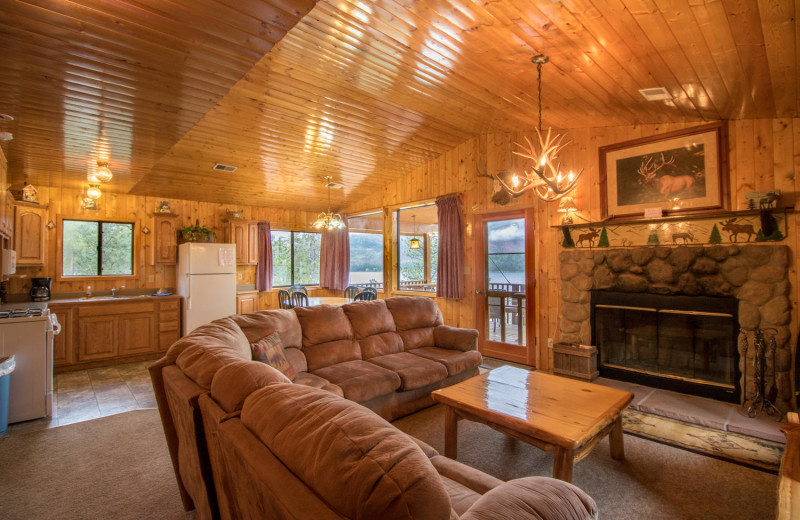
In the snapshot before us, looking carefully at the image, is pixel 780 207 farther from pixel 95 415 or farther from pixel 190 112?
pixel 95 415

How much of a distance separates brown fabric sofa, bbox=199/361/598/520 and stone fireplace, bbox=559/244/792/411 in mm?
3417

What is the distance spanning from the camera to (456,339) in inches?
155

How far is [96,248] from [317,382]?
4991mm

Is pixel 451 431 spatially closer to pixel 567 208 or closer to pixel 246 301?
pixel 567 208

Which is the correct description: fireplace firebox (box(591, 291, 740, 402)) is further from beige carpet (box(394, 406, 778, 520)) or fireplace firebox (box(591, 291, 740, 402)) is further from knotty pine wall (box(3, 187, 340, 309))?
knotty pine wall (box(3, 187, 340, 309))

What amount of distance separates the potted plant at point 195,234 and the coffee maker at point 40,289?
1.74 m

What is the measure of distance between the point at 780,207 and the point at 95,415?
6.37 metres

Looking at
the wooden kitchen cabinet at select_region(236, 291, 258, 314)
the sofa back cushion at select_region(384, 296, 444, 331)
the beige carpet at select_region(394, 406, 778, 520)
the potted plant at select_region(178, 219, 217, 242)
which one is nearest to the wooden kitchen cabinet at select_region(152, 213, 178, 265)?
the potted plant at select_region(178, 219, 217, 242)

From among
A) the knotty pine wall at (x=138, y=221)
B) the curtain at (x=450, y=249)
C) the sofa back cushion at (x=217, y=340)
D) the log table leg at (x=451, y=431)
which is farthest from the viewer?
the curtain at (x=450, y=249)

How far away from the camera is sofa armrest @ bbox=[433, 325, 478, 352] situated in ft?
12.8

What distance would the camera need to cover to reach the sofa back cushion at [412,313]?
4.03 m

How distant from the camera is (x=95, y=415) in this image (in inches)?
132

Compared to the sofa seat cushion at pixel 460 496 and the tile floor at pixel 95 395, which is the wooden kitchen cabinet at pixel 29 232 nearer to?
the tile floor at pixel 95 395

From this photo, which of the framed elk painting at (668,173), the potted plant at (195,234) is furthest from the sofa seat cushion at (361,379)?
the potted plant at (195,234)
